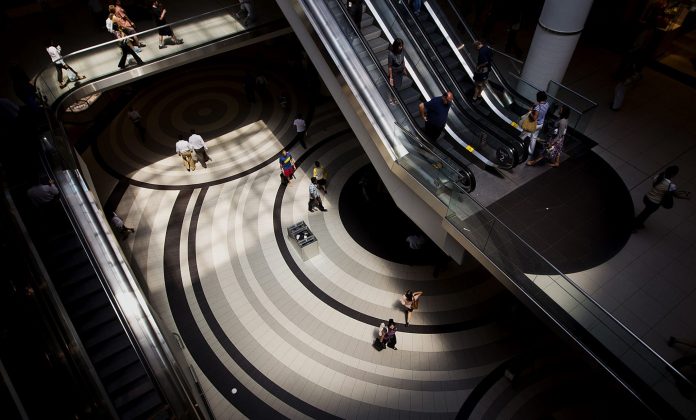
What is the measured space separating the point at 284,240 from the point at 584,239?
290 inches

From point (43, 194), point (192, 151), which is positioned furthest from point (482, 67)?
point (192, 151)

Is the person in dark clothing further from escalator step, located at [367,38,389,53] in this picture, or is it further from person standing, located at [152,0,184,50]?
escalator step, located at [367,38,389,53]

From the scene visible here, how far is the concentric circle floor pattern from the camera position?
362 inches

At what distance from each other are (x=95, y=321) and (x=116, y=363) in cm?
89

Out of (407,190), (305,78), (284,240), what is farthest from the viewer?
(305,78)

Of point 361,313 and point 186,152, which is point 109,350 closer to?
point 361,313

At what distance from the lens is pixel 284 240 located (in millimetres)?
11922

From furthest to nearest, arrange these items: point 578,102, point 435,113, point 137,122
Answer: point 137,122 < point 578,102 < point 435,113

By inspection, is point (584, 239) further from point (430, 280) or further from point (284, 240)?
point (284, 240)

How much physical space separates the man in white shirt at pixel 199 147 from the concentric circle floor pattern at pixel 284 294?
39 centimetres

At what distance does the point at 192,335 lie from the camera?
10.1m

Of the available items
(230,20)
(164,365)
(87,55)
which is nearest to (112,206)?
(87,55)

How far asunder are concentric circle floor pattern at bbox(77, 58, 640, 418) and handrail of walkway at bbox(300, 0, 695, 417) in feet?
11.9

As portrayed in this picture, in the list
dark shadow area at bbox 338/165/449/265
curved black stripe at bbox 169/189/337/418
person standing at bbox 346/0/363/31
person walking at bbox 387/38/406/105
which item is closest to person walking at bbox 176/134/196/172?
curved black stripe at bbox 169/189/337/418
